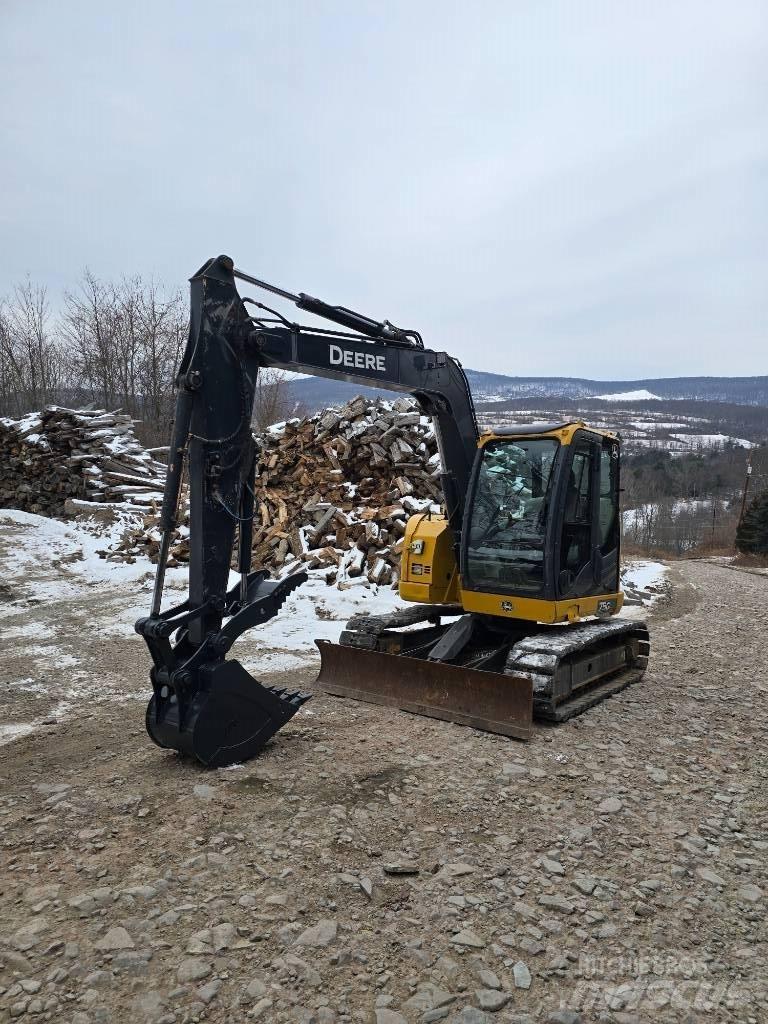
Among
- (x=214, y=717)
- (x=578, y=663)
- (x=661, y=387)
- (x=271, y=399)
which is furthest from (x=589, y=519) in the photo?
(x=661, y=387)

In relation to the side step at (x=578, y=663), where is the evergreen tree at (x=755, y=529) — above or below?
below

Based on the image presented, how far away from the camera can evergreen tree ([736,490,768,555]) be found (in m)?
33.0

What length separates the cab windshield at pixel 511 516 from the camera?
6008 mm

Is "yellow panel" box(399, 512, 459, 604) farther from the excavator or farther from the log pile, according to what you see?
the log pile

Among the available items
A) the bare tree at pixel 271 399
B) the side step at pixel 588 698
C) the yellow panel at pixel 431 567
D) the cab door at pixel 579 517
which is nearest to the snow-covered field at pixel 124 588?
the yellow panel at pixel 431 567

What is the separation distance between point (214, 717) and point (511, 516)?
3.07 meters

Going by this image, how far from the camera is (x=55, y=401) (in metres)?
28.0

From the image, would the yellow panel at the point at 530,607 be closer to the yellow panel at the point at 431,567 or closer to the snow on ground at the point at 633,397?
the yellow panel at the point at 431,567

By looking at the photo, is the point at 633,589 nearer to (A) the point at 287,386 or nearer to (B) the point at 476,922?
(B) the point at 476,922

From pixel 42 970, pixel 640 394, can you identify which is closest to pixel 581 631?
pixel 42 970

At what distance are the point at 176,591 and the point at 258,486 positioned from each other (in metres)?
3.02

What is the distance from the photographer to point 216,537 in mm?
4621

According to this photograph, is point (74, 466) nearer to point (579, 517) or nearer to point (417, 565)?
point (417, 565)

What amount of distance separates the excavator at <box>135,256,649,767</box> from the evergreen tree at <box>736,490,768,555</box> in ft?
97.6
